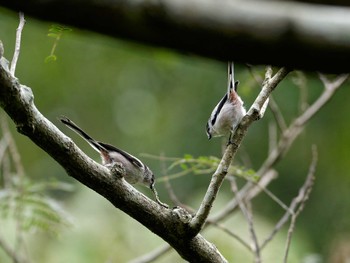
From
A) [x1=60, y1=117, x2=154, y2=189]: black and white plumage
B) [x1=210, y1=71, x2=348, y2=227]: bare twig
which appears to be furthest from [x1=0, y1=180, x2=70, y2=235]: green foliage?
[x1=210, y1=71, x2=348, y2=227]: bare twig

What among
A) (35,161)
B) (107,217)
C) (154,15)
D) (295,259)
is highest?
(154,15)

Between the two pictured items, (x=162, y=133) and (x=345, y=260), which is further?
(x=162, y=133)

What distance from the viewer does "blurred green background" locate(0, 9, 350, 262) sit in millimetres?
8781

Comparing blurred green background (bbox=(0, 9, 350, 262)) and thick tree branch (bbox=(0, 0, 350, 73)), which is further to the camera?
blurred green background (bbox=(0, 9, 350, 262))

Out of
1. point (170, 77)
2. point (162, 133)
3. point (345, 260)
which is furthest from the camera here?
point (170, 77)

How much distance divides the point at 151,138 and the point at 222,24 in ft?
57.2

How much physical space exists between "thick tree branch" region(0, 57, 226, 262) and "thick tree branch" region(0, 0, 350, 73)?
149 cm

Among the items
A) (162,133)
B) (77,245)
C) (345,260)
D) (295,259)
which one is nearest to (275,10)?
(345,260)

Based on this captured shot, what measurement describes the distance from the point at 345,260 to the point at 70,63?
16.2 metres

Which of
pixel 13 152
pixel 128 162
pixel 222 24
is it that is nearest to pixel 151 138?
pixel 13 152

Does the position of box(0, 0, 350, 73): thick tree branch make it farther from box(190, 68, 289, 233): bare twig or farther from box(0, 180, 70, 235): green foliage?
box(0, 180, 70, 235): green foliage

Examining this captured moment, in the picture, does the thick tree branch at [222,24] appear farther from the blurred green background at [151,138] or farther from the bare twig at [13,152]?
the blurred green background at [151,138]

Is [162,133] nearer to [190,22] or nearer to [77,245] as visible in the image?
[77,245]

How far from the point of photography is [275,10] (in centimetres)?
127
